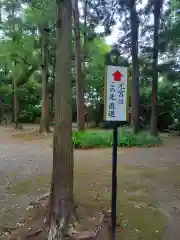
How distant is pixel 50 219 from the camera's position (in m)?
3.18

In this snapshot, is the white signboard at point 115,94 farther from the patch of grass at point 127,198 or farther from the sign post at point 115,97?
the patch of grass at point 127,198

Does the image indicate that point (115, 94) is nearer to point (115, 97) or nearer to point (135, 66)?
point (115, 97)

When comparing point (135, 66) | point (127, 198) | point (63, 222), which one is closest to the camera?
point (63, 222)

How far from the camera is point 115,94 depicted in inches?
108

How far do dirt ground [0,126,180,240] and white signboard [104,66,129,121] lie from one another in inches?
61.2

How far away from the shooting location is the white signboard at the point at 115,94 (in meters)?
2.69

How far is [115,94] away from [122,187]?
107 inches

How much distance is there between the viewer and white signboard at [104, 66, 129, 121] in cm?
269

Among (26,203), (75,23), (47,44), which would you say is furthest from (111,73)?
(47,44)

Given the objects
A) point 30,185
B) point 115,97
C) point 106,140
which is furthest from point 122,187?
point 106,140

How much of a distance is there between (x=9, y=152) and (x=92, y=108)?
949cm

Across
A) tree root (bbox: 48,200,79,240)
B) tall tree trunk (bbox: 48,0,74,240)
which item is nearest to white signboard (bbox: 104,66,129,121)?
tall tree trunk (bbox: 48,0,74,240)

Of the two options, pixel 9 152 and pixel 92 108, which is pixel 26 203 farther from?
pixel 92 108

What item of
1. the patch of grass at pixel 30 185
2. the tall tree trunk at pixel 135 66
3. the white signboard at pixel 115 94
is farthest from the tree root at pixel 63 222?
the tall tree trunk at pixel 135 66
